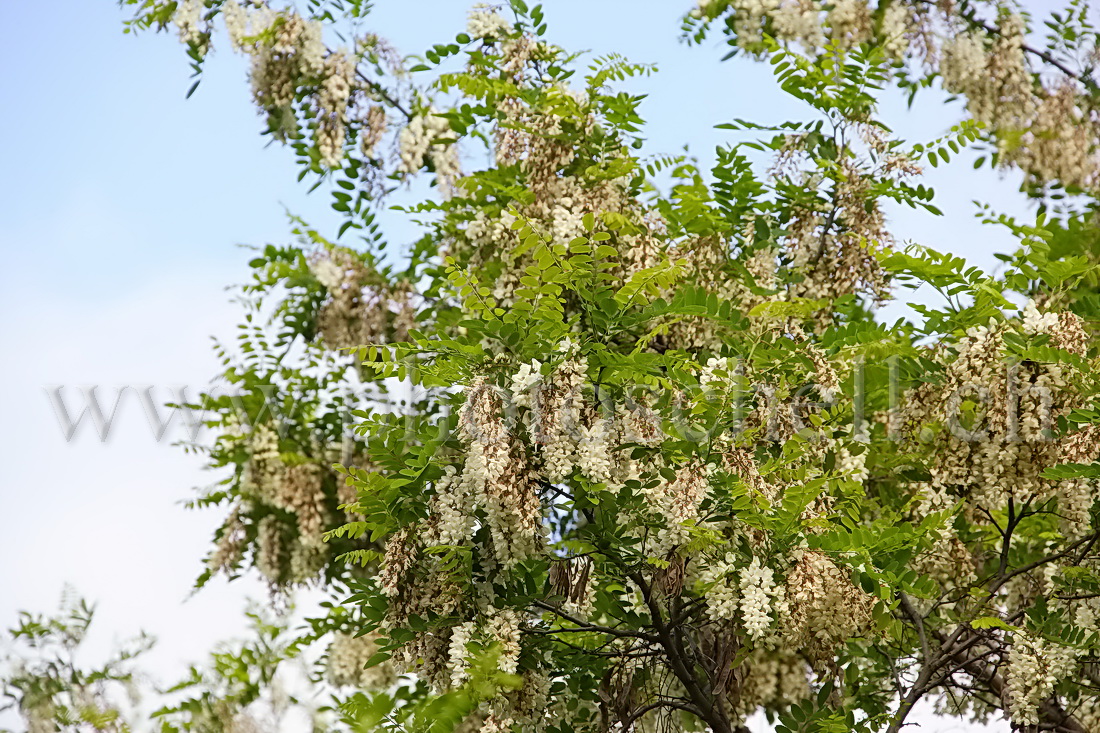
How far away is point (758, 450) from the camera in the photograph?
167 inches

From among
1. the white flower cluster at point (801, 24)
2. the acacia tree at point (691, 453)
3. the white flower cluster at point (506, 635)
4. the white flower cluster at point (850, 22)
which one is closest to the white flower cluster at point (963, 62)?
the white flower cluster at point (850, 22)

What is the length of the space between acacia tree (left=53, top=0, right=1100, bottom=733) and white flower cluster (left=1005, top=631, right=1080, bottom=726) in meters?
0.01

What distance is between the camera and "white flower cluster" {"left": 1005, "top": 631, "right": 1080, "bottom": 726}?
435 centimetres

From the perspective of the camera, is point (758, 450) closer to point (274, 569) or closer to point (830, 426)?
point (830, 426)

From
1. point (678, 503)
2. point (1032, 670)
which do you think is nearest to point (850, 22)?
point (1032, 670)

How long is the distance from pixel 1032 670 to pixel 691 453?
157cm

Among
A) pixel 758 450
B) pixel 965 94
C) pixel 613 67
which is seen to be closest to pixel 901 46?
pixel 965 94

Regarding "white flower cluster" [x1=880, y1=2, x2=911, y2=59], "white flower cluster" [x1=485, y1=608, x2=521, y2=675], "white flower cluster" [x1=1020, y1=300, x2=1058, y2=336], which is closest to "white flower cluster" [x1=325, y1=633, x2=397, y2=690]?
"white flower cluster" [x1=485, y1=608, x2=521, y2=675]

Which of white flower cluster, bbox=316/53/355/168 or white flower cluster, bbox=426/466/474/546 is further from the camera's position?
white flower cluster, bbox=316/53/355/168

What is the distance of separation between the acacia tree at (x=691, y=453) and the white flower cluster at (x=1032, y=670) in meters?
0.01

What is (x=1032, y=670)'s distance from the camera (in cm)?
435

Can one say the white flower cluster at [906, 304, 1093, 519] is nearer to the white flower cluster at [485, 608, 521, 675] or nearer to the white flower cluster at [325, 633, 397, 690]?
the white flower cluster at [485, 608, 521, 675]

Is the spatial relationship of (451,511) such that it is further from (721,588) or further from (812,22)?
(812,22)

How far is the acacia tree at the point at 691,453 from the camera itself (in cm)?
398
